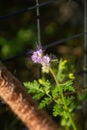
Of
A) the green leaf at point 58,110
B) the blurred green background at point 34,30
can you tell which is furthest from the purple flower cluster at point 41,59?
the blurred green background at point 34,30

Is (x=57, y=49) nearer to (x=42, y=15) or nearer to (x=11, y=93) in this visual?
(x=42, y=15)

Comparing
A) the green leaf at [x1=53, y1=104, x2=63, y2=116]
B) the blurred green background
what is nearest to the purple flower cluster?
the green leaf at [x1=53, y1=104, x2=63, y2=116]

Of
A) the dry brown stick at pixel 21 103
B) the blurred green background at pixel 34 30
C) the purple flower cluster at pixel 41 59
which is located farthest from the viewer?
the blurred green background at pixel 34 30

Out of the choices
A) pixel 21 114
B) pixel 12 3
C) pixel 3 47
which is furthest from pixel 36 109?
pixel 12 3

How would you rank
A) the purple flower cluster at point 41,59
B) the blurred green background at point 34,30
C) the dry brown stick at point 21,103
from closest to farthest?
1. the purple flower cluster at point 41,59
2. the dry brown stick at point 21,103
3. the blurred green background at point 34,30

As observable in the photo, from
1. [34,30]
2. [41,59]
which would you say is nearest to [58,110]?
[41,59]

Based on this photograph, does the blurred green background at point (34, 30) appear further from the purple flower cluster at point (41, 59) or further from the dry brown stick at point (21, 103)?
the purple flower cluster at point (41, 59)

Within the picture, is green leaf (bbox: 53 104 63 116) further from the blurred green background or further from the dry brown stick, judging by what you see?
the blurred green background
